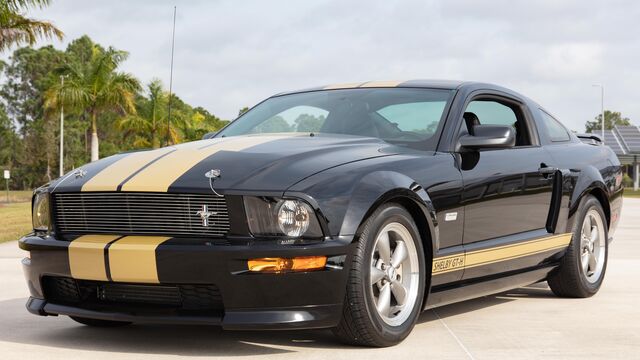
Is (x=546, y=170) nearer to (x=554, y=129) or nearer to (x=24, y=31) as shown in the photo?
(x=554, y=129)

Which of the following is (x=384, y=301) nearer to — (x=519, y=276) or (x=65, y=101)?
(x=519, y=276)

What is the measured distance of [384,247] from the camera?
15.4 ft

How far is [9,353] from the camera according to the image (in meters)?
4.58

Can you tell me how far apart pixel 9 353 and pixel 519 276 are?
10.1 feet

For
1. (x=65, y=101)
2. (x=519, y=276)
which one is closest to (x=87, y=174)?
(x=519, y=276)

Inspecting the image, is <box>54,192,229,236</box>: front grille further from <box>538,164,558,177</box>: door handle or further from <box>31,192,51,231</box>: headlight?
<box>538,164,558,177</box>: door handle

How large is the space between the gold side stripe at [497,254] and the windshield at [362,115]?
68 cm

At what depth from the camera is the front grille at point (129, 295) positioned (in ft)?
14.3

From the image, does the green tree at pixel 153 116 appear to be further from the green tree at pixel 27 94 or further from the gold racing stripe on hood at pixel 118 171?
the gold racing stripe on hood at pixel 118 171

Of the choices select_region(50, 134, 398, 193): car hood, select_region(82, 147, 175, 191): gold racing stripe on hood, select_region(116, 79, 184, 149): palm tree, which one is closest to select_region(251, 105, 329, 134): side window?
select_region(50, 134, 398, 193): car hood

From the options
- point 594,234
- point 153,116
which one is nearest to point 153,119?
point 153,116

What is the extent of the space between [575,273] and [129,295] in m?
3.35

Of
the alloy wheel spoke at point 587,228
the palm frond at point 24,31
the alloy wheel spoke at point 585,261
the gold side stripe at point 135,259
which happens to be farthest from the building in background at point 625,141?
the gold side stripe at point 135,259

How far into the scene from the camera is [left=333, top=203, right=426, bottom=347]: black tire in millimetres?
4387
